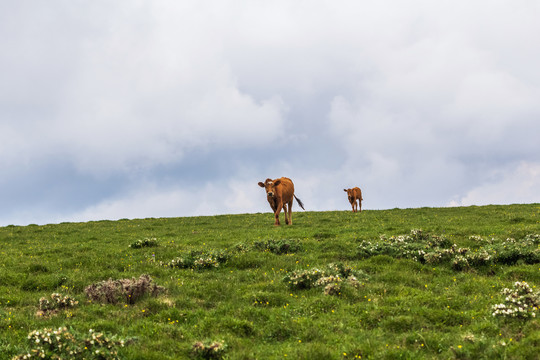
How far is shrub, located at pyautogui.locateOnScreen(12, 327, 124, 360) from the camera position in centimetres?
830

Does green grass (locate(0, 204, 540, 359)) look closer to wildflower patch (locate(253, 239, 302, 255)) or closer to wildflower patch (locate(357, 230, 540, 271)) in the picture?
wildflower patch (locate(253, 239, 302, 255))

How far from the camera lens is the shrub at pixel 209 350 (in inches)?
340

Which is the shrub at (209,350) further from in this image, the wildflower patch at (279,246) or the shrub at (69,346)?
the wildflower patch at (279,246)

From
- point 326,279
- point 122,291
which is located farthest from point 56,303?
point 326,279

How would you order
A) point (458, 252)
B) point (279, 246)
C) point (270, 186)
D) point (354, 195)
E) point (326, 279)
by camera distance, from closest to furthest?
point (326, 279)
point (458, 252)
point (279, 246)
point (270, 186)
point (354, 195)

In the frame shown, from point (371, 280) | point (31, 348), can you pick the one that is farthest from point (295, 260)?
point (31, 348)

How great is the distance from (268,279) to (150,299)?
13.1ft

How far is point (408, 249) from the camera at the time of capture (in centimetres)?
1636

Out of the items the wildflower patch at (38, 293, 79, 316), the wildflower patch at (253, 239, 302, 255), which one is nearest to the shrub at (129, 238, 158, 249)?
the wildflower patch at (253, 239, 302, 255)

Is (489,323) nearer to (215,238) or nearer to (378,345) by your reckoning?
(378,345)

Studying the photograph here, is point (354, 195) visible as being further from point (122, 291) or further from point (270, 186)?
point (122, 291)

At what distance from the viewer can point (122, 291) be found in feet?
40.0

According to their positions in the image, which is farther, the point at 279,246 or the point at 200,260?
the point at 279,246

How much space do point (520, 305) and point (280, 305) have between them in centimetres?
608
